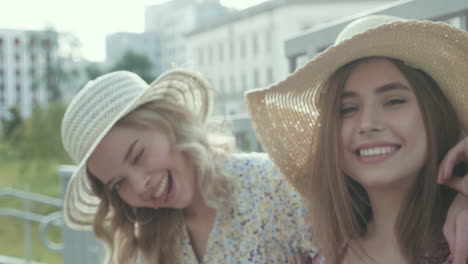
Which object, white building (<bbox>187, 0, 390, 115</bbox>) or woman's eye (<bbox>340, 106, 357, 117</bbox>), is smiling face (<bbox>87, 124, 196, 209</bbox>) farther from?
white building (<bbox>187, 0, 390, 115</bbox>)

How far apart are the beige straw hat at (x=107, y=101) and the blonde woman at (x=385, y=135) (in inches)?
24.0

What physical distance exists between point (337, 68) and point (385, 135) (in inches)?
10.3

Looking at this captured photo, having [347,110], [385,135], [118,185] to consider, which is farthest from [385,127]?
[118,185]

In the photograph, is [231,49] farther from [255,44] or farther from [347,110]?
[347,110]

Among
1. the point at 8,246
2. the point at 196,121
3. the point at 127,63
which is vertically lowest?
the point at 8,246

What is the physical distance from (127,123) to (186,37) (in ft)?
206

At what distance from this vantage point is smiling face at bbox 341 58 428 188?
1.59 m

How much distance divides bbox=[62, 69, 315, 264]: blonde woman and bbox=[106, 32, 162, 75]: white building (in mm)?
89954

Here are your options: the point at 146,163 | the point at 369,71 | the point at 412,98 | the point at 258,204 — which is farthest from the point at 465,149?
the point at 146,163

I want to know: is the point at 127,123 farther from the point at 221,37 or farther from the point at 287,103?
the point at 221,37

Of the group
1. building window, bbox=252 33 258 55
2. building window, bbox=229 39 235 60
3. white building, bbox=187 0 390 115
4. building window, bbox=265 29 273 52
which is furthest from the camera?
building window, bbox=229 39 235 60

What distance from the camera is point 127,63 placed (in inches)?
2414

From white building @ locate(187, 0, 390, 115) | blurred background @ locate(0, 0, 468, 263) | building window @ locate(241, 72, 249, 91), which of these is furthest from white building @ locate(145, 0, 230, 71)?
building window @ locate(241, 72, 249, 91)

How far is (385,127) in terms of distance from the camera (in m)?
1.60
